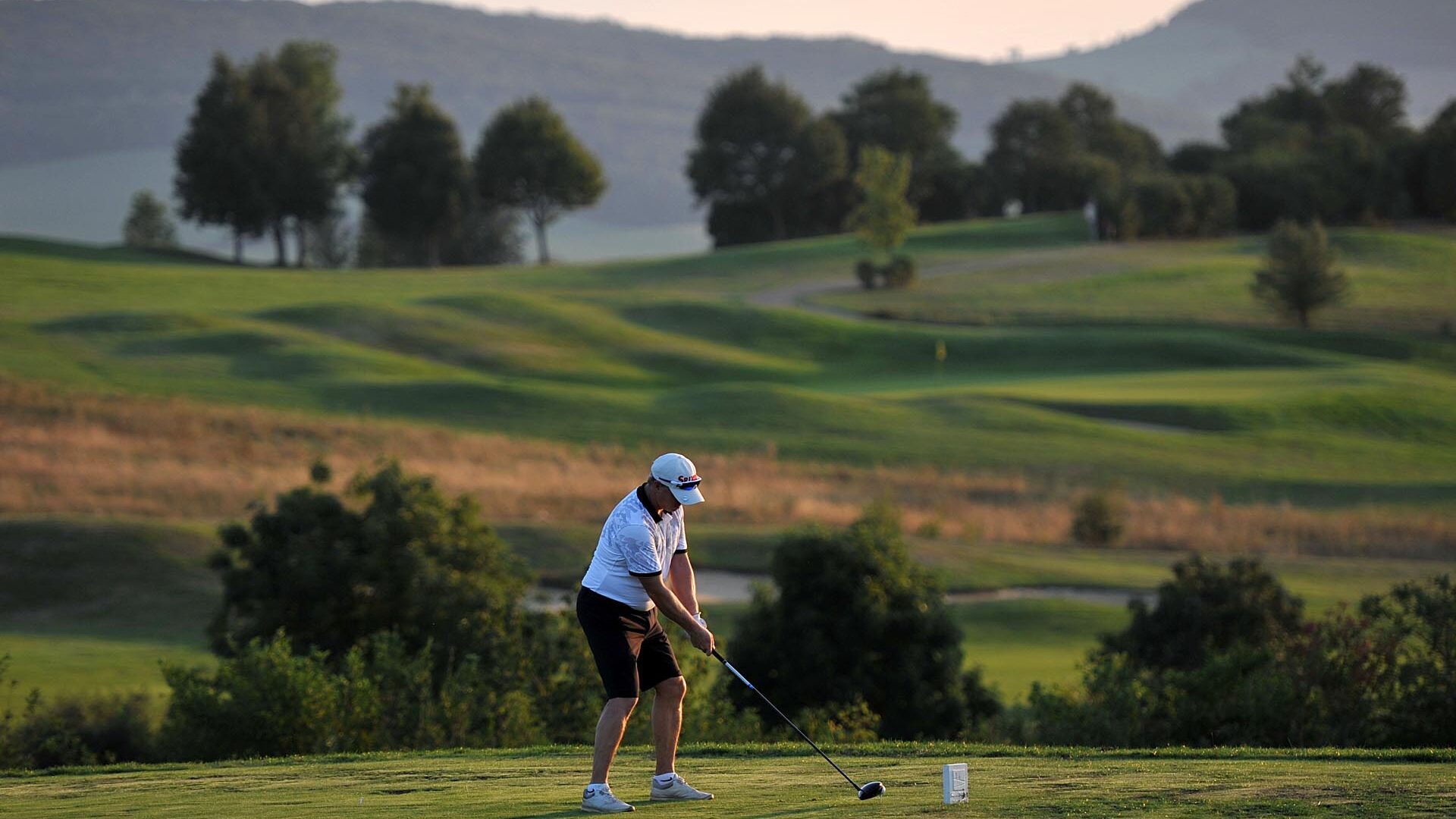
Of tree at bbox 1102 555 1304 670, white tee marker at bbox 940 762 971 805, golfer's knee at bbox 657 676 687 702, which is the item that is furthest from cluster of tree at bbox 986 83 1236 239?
white tee marker at bbox 940 762 971 805

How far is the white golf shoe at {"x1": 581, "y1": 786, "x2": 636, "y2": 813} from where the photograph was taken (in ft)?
29.7

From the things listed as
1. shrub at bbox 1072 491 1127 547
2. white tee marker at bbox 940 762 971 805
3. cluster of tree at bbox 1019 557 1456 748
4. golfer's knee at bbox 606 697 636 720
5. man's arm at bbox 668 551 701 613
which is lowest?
shrub at bbox 1072 491 1127 547

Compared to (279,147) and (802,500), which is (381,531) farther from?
(279,147)

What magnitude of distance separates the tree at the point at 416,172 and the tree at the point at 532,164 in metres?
2.15

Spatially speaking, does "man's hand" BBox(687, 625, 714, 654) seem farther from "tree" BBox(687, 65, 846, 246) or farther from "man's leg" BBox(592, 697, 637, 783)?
"tree" BBox(687, 65, 846, 246)

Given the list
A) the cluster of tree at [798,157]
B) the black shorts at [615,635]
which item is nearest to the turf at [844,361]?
the cluster of tree at [798,157]

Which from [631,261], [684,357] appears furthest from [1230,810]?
[631,261]

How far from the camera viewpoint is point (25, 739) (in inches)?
653

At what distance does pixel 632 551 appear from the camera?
29.7 feet

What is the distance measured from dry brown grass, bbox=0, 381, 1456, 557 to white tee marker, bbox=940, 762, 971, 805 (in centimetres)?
2305

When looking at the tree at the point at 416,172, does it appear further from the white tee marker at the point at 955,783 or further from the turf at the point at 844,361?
the white tee marker at the point at 955,783

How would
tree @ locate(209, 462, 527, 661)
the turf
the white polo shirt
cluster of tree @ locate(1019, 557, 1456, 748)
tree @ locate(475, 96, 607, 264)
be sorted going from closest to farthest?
the white polo shirt
cluster of tree @ locate(1019, 557, 1456, 748)
tree @ locate(209, 462, 527, 661)
the turf
tree @ locate(475, 96, 607, 264)

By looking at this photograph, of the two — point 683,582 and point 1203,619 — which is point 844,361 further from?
point 683,582

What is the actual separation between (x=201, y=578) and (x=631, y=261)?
79.3 m
